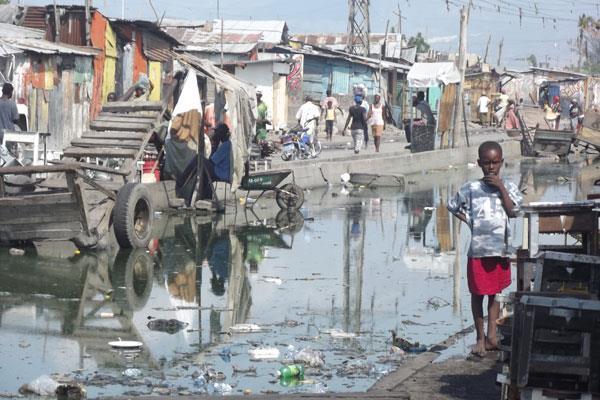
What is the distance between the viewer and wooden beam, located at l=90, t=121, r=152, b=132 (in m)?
16.4

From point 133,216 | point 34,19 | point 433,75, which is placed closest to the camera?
point 133,216

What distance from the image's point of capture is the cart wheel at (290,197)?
20.3 m

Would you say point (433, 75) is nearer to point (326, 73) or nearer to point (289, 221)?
point (326, 73)

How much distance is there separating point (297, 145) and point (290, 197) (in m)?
9.09

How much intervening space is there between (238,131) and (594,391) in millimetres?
13170

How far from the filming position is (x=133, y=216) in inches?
578

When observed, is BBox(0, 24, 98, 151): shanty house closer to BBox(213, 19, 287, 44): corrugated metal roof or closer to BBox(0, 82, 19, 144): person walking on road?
BBox(0, 82, 19, 144): person walking on road

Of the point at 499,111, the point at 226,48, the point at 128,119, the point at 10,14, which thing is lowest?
the point at 128,119

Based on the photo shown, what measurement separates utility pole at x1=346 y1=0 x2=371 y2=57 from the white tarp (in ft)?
74.5

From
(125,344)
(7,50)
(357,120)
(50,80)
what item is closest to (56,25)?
(50,80)

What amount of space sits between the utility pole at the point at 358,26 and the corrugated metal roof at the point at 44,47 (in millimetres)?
36528

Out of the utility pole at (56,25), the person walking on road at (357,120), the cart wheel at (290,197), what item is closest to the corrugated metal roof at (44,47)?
the utility pole at (56,25)

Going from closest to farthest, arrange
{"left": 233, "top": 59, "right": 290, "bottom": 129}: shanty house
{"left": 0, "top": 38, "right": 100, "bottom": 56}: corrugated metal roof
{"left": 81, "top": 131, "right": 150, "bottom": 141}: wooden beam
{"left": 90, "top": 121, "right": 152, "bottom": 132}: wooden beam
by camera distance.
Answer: {"left": 81, "top": 131, "right": 150, "bottom": 141}: wooden beam < {"left": 90, "top": 121, "right": 152, "bottom": 132}: wooden beam < {"left": 0, "top": 38, "right": 100, "bottom": 56}: corrugated metal roof < {"left": 233, "top": 59, "right": 290, "bottom": 129}: shanty house

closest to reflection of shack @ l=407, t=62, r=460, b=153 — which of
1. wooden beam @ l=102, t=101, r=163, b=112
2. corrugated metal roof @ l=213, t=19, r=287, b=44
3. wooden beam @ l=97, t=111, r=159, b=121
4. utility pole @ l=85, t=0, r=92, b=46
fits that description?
utility pole @ l=85, t=0, r=92, b=46
